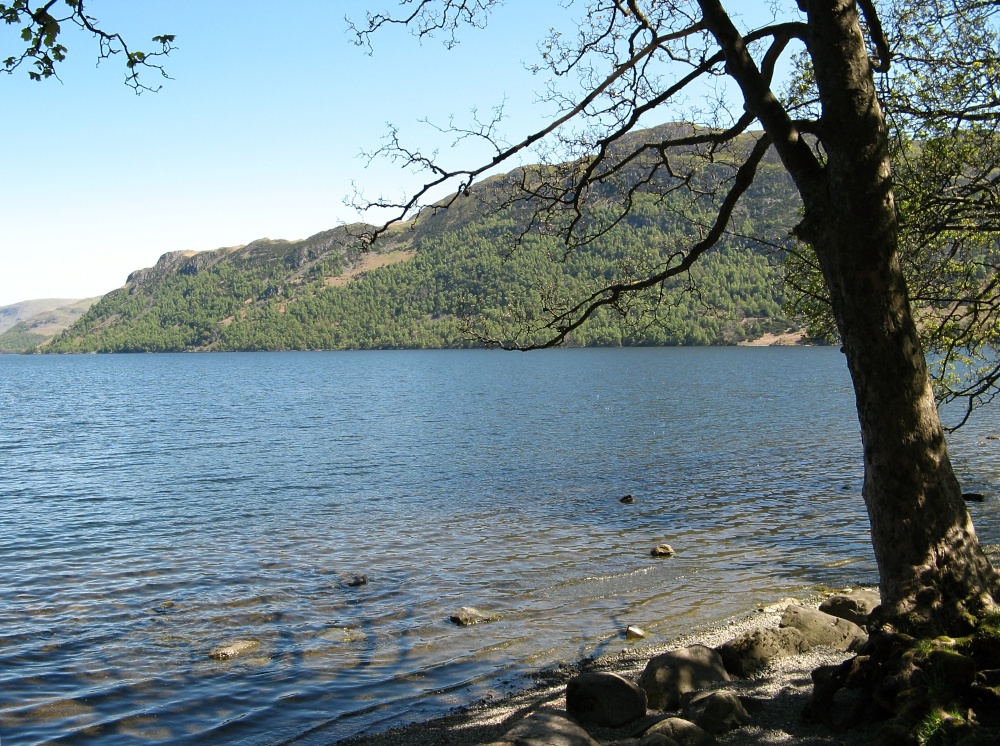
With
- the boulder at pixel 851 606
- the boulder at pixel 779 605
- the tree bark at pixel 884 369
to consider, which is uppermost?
the tree bark at pixel 884 369

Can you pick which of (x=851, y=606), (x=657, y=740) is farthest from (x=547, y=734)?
(x=851, y=606)

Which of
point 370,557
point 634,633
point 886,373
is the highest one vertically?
point 886,373

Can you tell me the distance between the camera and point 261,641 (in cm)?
1489

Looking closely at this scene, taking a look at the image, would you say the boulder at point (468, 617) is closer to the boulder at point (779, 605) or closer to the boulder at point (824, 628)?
the boulder at point (779, 605)

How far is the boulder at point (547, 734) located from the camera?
770 centimetres

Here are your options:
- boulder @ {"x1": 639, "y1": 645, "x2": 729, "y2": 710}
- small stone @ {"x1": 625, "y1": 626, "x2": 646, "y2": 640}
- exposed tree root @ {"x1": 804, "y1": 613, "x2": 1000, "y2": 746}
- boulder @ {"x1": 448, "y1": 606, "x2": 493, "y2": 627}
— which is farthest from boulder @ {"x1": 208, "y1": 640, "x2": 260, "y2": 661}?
exposed tree root @ {"x1": 804, "y1": 613, "x2": 1000, "y2": 746}

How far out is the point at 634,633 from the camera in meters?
14.5

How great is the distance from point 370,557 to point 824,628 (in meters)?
12.6

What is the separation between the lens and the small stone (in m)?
14.4

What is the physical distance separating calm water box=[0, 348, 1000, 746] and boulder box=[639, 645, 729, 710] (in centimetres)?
299

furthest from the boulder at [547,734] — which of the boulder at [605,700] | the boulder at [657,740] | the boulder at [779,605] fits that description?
the boulder at [779,605]

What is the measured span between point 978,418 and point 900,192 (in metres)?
42.9

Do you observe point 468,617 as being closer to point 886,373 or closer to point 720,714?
point 720,714

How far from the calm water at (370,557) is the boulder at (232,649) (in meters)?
0.17
